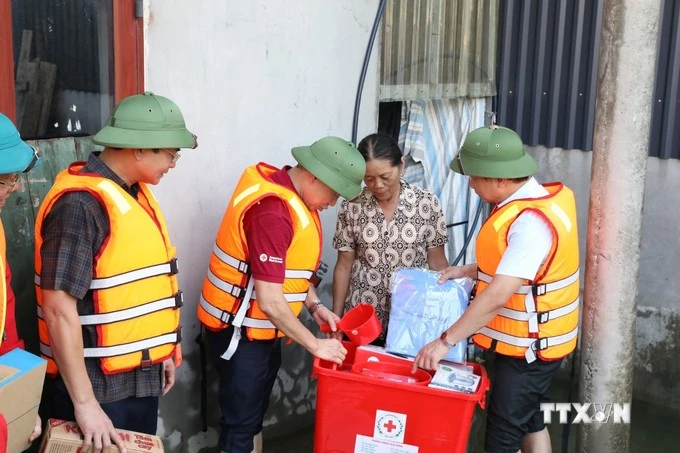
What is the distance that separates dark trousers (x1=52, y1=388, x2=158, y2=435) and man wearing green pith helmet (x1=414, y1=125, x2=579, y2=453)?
1060 mm

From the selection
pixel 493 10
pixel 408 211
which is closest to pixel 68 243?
pixel 408 211

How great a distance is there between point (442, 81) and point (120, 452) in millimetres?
3553

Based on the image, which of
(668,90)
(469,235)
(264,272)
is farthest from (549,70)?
(264,272)

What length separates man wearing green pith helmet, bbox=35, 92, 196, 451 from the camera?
2574mm

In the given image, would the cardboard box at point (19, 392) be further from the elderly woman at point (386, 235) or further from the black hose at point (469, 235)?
the black hose at point (469, 235)

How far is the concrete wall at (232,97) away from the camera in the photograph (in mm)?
3703

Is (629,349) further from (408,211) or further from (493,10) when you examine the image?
(493,10)

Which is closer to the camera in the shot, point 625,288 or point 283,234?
point 283,234

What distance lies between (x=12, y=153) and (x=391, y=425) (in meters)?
1.64

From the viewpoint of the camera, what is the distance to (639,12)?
3.52 meters

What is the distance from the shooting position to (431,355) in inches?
129

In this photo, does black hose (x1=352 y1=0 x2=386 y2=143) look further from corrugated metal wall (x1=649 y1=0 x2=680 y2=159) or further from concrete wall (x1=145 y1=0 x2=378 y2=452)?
corrugated metal wall (x1=649 y1=0 x2=680 y2=159)

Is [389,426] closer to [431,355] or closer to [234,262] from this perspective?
[431,355]

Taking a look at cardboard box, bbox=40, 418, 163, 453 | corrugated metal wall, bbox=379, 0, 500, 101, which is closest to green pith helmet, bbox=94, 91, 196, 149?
cardboard box, bbox=40, 418, 163, 453
